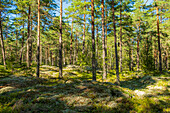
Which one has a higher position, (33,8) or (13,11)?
(13,11)

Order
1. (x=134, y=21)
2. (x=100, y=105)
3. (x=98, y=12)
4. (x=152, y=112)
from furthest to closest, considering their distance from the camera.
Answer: (x=134, y=21)
(x=98, y=12)
(x=100, y=105)
(x=152, y=112)

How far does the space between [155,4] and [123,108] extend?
837 inches

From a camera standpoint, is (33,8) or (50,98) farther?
(33,8)

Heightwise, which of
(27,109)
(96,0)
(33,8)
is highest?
(96,0)

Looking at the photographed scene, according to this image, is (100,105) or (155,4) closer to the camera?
(100,105)

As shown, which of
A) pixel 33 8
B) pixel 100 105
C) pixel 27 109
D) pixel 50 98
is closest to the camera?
pixel 27 109

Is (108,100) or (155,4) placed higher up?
(155,4)

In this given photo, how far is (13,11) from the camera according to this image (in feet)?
62.3

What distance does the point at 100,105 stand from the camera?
5.67 metres

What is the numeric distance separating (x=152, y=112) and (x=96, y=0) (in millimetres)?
15123

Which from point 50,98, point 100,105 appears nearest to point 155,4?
point 100,105

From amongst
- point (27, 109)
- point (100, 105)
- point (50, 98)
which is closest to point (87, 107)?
point (100, 105)

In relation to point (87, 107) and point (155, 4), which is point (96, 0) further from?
point (87, 107)

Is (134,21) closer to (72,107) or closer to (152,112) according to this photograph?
(152,112)
